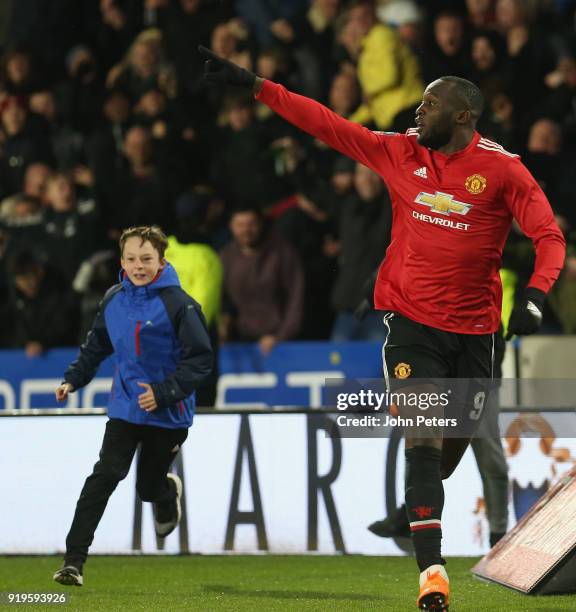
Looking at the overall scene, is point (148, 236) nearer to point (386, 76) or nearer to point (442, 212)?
point (442, 212)

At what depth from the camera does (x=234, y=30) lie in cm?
1392

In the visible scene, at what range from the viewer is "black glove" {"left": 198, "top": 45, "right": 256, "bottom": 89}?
256 inches

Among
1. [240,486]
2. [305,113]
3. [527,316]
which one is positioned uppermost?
[305,113]

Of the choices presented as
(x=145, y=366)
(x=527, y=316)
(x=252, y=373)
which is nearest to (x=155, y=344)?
(x=145, y=366)

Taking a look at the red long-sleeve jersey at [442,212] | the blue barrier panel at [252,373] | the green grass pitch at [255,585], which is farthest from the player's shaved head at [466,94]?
the blue barrier panel at [252,373]

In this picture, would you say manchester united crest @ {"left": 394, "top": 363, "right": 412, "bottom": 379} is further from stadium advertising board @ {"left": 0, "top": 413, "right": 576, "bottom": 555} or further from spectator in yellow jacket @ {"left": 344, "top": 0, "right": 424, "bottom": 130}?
spectator in yellow jacket @ {"left": 344, "top": 0, "right": 424, "bottom": 130}

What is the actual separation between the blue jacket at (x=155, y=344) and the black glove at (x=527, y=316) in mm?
2182

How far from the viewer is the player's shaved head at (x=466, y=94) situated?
259 inches

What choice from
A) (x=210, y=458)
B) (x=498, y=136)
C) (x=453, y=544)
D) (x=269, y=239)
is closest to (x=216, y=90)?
(x=269, y=239)

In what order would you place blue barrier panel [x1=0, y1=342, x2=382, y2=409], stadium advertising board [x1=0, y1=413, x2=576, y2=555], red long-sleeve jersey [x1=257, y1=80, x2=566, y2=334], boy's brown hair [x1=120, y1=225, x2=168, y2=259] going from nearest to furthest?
red long-sleeve jersey [x1=257, y1=80, x2=566, y2=334]
boy's brown hair [x1=120, y1=225, x2=168, y2=259]
stadium advertising board [x1=0, y1=413, x2=576, y2=555]
blue barrier panel [x1=0, y1=342, x2=382, y2=409]

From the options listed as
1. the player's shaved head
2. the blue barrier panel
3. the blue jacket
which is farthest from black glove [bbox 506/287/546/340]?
the blue barrier panel

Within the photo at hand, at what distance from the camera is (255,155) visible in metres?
12.8

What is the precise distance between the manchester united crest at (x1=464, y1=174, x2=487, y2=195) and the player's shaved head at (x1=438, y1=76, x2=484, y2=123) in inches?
12.0

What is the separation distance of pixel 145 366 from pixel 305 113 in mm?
1842
